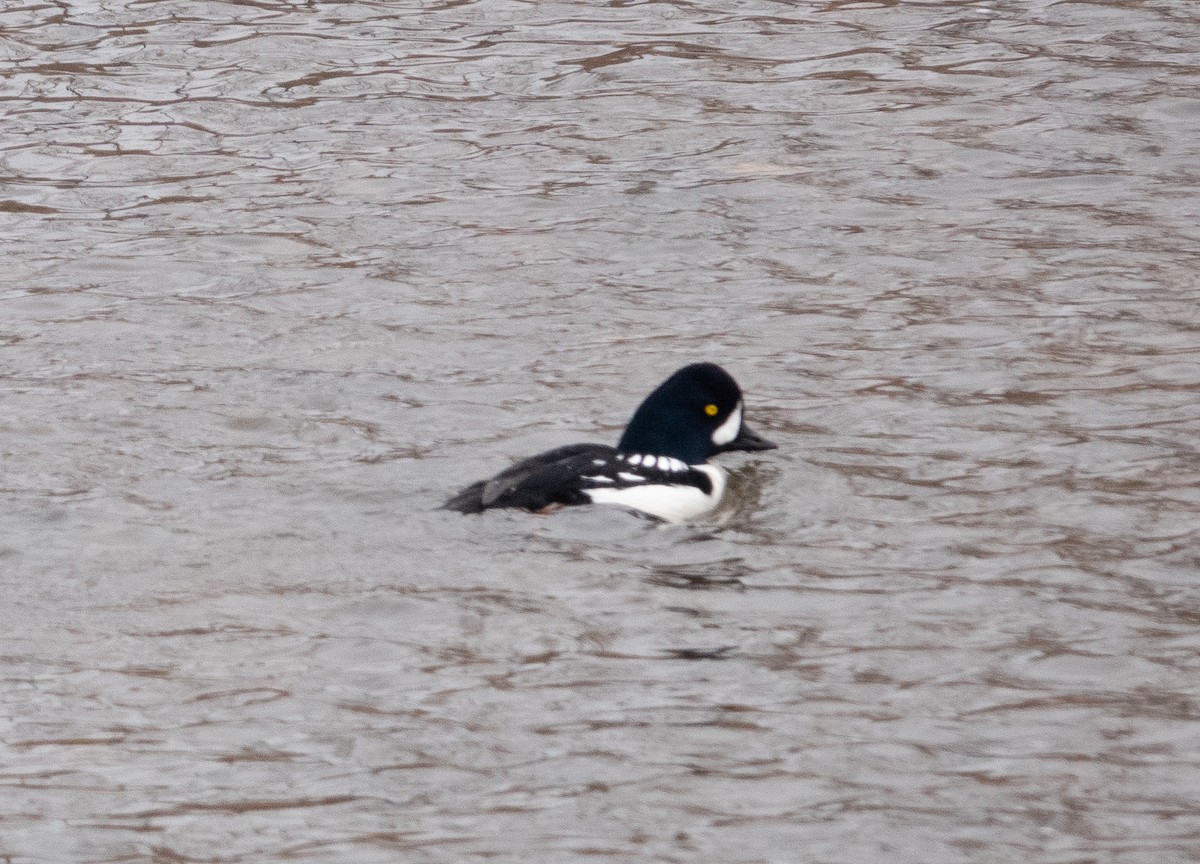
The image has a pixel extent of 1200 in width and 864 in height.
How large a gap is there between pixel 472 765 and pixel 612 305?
216 inches

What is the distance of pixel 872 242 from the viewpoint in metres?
11.9

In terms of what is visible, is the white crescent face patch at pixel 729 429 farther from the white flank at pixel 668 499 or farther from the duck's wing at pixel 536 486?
the duck's wing at pixel 536 486

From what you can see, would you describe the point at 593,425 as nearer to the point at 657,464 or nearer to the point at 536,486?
the point at 657,464

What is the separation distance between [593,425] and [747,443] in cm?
106

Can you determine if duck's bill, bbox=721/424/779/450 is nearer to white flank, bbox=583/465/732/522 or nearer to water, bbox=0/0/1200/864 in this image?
white flank, bbox=583/465/732/522

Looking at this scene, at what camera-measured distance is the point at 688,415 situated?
27.8 ft

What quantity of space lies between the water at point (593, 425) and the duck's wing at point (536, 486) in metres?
0.11

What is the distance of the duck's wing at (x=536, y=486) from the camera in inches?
309

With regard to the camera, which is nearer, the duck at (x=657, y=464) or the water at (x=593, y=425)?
the water at (x=593, y=425)

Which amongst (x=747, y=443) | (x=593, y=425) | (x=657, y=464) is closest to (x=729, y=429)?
(x=747, y=443)

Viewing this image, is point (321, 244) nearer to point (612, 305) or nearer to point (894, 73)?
point (612, 305)

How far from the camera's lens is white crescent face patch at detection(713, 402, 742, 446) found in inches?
336

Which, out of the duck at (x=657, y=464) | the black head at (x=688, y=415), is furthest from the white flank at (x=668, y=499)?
the black head at (x=688, y=415)

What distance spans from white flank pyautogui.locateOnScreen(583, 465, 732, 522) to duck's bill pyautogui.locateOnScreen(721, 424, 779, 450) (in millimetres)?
161
